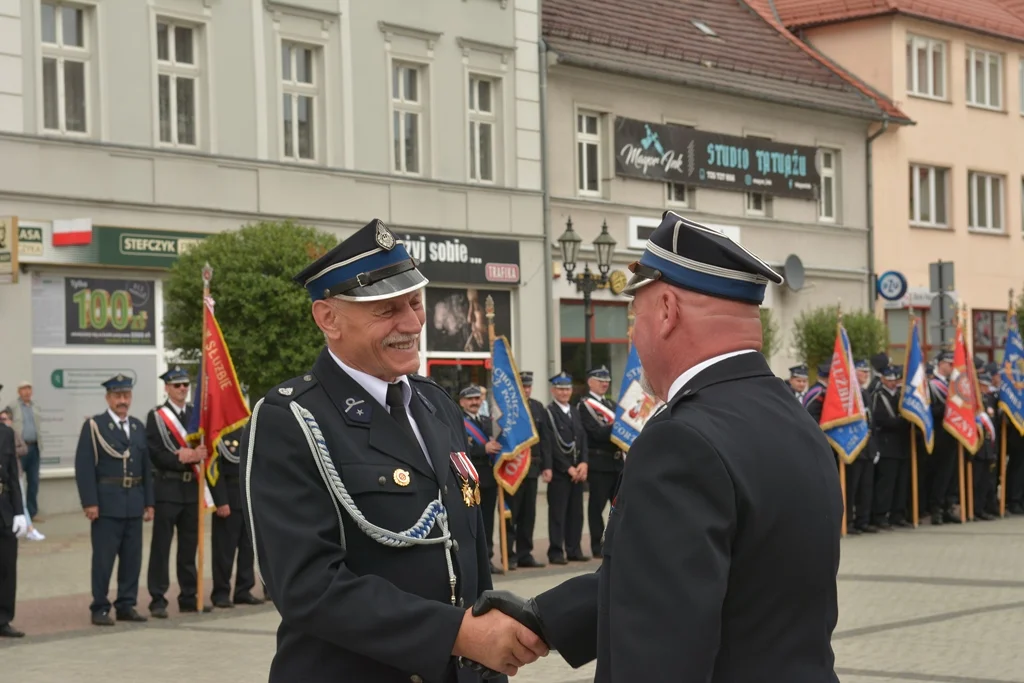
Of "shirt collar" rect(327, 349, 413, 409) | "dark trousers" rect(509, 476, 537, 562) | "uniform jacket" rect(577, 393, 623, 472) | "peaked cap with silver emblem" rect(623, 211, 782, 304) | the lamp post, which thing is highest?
the lamp post

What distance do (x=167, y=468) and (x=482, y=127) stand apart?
15.4 metres

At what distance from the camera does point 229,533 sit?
47.1ft

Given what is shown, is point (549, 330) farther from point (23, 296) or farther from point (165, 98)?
point (23, 296)

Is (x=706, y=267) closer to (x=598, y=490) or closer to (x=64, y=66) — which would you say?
(x=598, y=490)

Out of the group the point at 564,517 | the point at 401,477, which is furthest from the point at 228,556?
the point at 401,477

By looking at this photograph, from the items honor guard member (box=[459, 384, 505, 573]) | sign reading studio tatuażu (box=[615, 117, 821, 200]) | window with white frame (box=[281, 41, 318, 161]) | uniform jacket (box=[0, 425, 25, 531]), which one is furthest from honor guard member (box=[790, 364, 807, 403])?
uniform jacket (box=[0, 425, 25, 531])

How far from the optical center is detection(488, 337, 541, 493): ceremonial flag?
17094mm

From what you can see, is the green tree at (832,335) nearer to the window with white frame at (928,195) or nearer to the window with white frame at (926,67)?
the window with white frame at (928,195)

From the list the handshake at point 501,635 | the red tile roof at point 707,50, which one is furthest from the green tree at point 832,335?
the handshake at point 501,635

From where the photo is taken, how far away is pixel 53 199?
2158 centimetres

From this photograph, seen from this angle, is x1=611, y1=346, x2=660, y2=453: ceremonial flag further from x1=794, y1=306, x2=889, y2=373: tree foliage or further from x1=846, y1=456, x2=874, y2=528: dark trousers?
x1=794, y1=306, x2=889, y2=373: tree foliage

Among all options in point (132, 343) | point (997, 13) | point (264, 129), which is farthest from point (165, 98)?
point (997, 13)

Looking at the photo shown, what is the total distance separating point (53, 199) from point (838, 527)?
19.7m

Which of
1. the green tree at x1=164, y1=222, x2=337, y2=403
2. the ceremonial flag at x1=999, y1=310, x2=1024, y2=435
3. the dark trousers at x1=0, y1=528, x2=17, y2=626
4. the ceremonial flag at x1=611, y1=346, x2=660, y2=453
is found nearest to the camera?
the dark trousers at x1=0, y1=528, x2=17, y2=626
